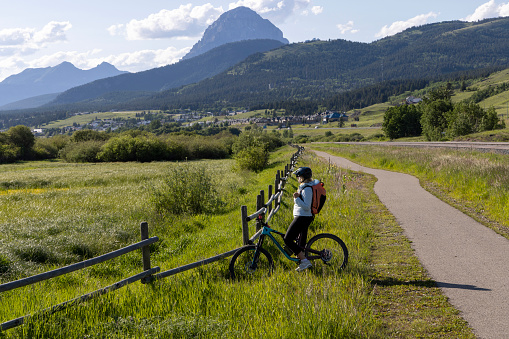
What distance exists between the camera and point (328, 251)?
22.9ft

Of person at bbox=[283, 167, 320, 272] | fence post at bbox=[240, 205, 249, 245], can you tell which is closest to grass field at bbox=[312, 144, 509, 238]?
person at bbox=[283, 167, 320, 272]

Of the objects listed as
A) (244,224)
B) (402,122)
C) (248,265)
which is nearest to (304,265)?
(248,265)

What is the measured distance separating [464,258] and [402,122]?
294 feet

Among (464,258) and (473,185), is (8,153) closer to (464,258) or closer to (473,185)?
(473,185)

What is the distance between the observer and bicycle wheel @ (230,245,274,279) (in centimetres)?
675

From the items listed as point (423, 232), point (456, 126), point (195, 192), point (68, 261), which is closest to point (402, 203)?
point (423, 232)

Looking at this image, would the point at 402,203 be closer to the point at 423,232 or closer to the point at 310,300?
the point at 423,232

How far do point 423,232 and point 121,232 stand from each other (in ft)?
33.6

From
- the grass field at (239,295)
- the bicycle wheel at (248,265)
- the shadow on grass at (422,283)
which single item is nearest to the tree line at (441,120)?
the grass field at (239,295)

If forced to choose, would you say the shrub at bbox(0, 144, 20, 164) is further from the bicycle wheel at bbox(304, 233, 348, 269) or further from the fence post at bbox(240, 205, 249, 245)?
the bicycle wheel at bbox(304, 233, 348, 269)

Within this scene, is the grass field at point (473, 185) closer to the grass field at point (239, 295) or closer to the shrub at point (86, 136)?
the grass field at point (239, 295)

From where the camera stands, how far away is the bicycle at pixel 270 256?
6.81 m

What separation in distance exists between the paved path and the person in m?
2.51

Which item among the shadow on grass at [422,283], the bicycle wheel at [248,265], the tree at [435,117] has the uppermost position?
the tree at [435,117]
